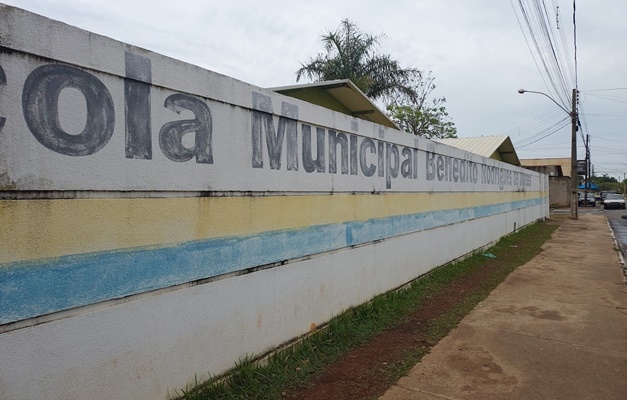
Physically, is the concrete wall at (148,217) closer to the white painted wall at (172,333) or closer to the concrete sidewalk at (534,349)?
the white painted wall at (172,333)

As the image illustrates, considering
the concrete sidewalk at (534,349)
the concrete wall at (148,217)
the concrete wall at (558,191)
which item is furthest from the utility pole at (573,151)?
the concrete wall at (148,217)

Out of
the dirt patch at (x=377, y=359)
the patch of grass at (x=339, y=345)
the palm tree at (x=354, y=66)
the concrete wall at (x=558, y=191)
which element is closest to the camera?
Answer: the patch of grass at (x=339, y=345)

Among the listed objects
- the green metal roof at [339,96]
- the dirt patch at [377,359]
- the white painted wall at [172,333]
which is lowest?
the dirt patch at [377,359]

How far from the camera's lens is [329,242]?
4746 mm

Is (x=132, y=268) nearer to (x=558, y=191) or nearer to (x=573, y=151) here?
(x=573, y=151)

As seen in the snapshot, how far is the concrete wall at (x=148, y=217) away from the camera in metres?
2.25

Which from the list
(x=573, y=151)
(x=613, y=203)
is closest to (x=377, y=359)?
(x=573, y=151)

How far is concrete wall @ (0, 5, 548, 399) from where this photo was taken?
2.25 m

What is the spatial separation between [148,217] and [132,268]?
13.7 inches

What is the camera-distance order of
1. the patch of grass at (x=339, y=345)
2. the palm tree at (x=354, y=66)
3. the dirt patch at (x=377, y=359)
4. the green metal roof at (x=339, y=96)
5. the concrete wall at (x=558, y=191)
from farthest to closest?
the concrete wall at (x=558, y=191), the palm tree at (x=354, y=66), the green metal roof at (x=339, y=96), the dirt patch at (x=377, y=359), the patch of grass at (x=339, y=345)

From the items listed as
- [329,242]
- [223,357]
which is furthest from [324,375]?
[329,242]

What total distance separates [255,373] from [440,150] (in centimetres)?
588

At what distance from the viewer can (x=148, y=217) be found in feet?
9.36

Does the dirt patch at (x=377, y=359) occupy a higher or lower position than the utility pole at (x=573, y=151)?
lower
